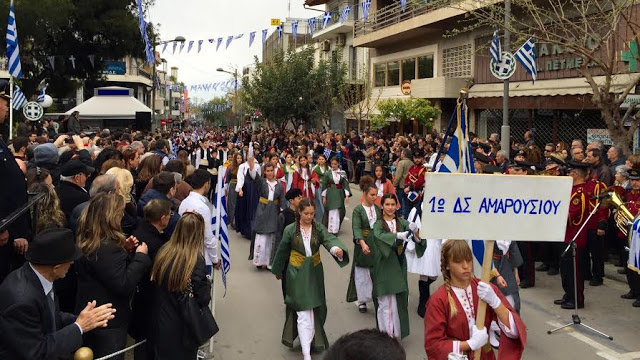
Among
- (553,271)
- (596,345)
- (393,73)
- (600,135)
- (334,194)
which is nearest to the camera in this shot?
(596,345)

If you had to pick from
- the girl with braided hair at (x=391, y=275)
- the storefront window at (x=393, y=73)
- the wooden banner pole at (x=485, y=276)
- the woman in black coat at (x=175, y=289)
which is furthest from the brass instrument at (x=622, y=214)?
the storefront window at (x=393, y=73)

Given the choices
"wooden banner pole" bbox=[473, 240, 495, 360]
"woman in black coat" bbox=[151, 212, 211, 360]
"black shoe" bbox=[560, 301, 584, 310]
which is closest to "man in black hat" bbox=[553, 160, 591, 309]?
"black shoe" bbox=[560, 301, 584, 310]

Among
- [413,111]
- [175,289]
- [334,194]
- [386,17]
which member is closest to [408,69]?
[386,17]

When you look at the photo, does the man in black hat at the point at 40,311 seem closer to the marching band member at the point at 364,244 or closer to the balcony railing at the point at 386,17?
the marching band member at the point at 364,244

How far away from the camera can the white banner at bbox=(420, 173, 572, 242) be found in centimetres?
345

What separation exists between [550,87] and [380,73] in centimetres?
1360

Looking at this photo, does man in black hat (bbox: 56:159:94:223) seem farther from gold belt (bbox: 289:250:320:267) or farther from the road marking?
the road marking

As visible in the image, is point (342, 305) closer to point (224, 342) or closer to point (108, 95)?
point (224, 342)

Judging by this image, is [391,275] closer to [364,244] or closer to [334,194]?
[364,244]

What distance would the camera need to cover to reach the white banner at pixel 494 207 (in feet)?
11.3

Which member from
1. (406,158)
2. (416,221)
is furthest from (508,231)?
(406,158)

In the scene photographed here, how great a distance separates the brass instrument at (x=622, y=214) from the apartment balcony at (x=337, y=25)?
1073 inches

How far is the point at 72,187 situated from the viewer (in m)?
6.27

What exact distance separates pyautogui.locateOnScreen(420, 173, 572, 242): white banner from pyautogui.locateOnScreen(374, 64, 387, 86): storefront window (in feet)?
90.9
